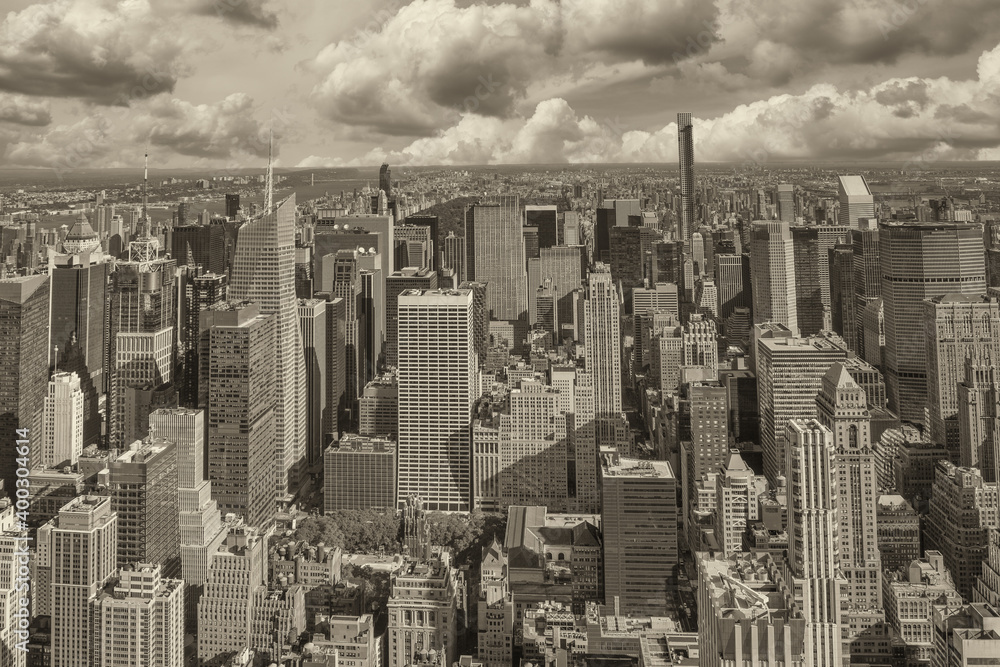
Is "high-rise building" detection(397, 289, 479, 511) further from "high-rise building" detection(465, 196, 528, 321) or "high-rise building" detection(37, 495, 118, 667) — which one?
"high-rise building" detection(37, 495, 118, 667)

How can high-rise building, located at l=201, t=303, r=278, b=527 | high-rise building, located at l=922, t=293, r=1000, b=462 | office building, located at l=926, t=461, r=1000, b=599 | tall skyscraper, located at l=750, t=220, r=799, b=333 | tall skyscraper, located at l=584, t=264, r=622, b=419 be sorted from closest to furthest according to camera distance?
1. office building, located at l=926, t=461, r=1000, b=599
2. high-rise building, located at l=922, t=293, r=1000, b=462
3. high-rise building, located at l=201, t=303, r=278, b=527
4. tall skyscraper, located at l=584, t=264, r=622, b=419
5. tall skyscraper, located at l=750, t=220, r=799, b=333

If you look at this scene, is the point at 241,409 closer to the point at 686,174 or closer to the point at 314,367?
the point at 314,367

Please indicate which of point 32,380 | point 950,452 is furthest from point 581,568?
point 32,380

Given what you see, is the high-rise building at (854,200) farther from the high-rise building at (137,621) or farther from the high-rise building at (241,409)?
the high-rise building at (137,621)

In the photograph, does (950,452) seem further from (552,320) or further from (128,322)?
(128,322)

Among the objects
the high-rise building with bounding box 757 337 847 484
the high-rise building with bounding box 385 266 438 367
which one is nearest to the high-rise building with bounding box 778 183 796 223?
the high-rise building with bounding box 757 337 847 484

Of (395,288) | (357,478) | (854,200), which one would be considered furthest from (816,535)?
(395,288)
